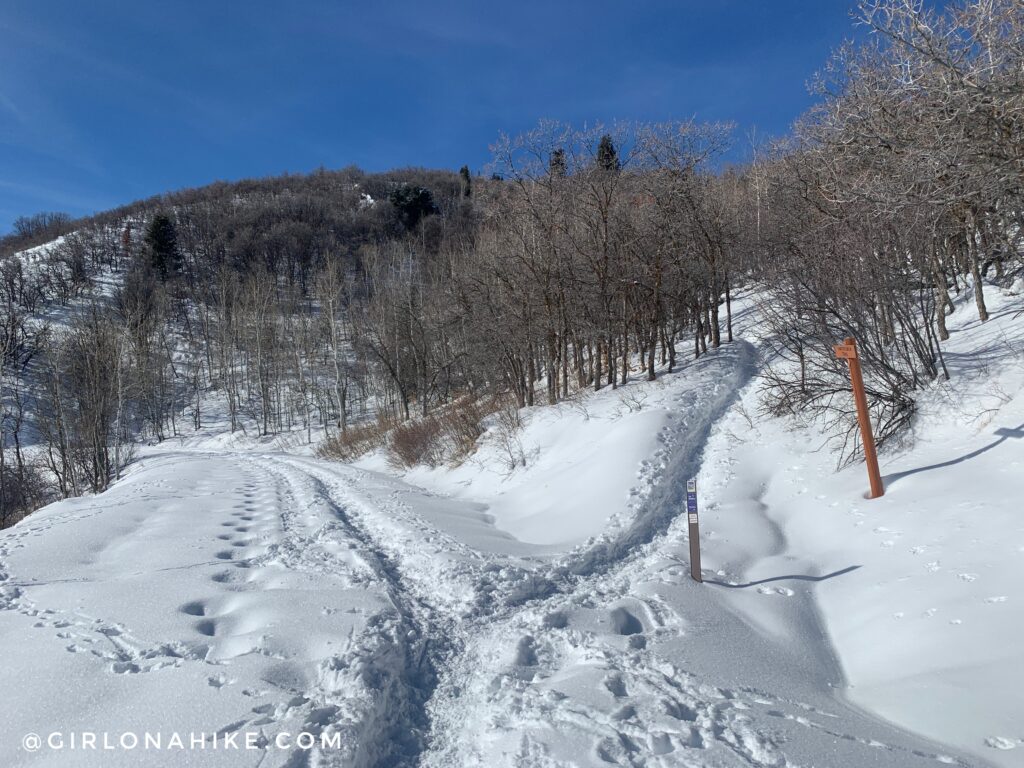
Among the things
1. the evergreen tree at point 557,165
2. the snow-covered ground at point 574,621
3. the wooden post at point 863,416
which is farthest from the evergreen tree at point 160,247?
the wooden post at point 863,416

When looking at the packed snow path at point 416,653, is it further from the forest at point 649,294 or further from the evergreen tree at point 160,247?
the evergreen tree at point 160,247

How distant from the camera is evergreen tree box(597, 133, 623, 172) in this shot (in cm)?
1742

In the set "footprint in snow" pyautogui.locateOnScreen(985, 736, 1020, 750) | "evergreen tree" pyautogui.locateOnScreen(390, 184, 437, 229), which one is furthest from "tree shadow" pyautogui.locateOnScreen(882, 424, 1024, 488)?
"evergreen tree" pyautogui.locateOnScreen(390, 184, 437, 229)

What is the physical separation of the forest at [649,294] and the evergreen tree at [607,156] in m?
0.15

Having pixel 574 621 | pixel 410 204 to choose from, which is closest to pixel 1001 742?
pixel 574 621

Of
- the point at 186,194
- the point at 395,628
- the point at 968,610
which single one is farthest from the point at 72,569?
the point at 186,194

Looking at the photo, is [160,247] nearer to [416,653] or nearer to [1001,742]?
[416,653]

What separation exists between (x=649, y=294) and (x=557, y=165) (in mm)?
4928

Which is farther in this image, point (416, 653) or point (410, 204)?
point (410, 204)

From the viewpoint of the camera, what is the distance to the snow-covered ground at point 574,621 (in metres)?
3.53

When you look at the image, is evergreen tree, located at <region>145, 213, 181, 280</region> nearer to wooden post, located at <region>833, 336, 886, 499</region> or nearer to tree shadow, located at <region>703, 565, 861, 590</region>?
wooden post, located at <region>833, 336, 886, 499</region>

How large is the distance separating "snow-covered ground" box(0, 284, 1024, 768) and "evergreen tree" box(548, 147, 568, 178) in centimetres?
1083

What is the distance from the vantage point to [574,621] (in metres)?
5.34

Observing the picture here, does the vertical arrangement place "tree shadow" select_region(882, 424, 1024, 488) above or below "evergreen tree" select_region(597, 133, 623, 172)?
below
